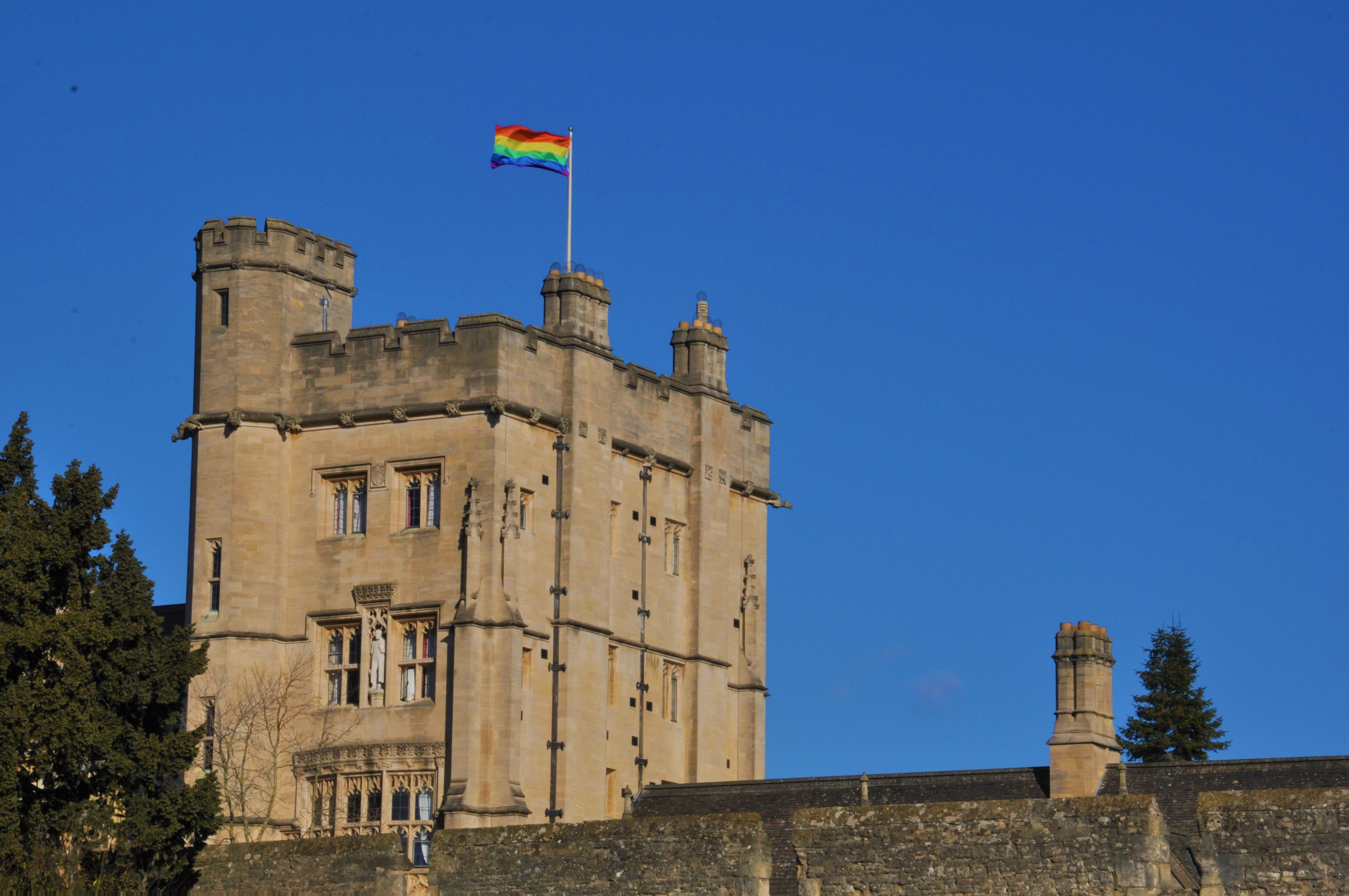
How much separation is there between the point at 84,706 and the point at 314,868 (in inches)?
262

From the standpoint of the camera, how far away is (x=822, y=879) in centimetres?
3344

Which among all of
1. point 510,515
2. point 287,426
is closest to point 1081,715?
point 510,515

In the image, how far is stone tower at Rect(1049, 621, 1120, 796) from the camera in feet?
159

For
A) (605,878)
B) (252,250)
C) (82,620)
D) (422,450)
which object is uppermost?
(252,250)

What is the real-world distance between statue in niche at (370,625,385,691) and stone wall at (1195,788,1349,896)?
30.9m

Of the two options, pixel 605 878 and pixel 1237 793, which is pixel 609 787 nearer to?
pixel 605 878

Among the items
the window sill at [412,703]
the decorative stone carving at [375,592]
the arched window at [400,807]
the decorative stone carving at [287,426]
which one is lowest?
the arched window at [400,807]

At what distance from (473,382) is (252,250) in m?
6.85

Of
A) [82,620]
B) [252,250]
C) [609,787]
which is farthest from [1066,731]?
[252,250]

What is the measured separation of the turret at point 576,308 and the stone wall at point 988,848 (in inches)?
1131

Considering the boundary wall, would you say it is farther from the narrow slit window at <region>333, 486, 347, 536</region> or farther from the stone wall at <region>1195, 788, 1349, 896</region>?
the narrow slit window at <region>333, 486, 347, 536</region>

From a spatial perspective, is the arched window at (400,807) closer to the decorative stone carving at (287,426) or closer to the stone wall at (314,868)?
the decorative stone carving at (287,426)

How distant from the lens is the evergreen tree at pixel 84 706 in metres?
41.0

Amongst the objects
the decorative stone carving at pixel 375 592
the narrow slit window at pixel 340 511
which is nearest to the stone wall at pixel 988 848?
the decorative stone carving at pixel 375 592
